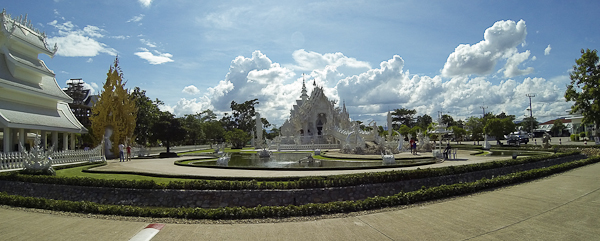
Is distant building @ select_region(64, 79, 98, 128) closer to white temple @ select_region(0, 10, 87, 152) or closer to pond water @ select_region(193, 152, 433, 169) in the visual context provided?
white temple @ select_region(0, 10, 87, 152)

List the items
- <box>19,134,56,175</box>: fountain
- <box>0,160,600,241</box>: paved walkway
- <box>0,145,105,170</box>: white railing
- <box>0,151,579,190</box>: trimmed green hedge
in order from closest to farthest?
1. <box>0,160,600,241</box>: paved walkway
2. <box>0,151,579,190</box>: trimmed green hedge
3. <box>19,134,56,175</box>: fountain
4. <box>0,145,105,170</box>: white railing

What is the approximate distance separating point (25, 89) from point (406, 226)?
27.5 meters

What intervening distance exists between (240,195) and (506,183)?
11.7 metres

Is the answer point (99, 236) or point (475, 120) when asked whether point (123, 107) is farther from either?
point (475, 120)

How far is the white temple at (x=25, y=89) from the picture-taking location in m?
21.0

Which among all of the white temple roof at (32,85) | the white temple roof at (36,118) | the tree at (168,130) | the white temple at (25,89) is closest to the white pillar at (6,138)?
the white temple at (25,89)

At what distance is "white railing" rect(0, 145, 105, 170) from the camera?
1720 cm

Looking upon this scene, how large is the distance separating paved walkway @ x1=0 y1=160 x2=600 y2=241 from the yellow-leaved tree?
21.8 metres

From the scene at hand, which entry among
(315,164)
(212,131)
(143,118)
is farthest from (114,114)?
(212,131)

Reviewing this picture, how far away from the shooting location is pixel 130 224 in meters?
8.30

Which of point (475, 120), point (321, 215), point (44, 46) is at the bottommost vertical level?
point (321, 215)

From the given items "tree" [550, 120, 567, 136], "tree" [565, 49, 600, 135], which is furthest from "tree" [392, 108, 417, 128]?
"tree" [565, 49, 600, 135]

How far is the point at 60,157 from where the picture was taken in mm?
20578

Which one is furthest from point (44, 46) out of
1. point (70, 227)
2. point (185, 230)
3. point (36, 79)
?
point (185, 230)
